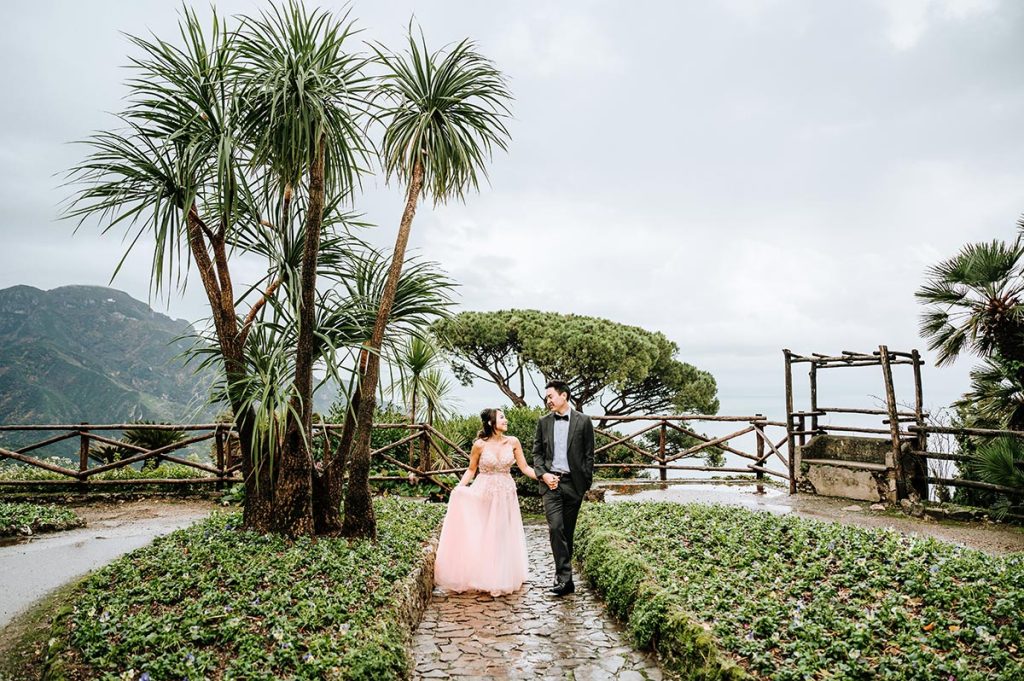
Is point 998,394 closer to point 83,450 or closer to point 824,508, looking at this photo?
point 824,508

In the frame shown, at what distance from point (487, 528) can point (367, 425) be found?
5.33ft

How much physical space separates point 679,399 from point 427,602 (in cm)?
1993

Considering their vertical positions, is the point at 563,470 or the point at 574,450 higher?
the point at 574,450

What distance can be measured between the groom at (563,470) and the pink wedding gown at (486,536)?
0.45 metres

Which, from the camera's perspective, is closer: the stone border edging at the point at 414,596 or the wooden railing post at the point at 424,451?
the stone border edging at the point at 414,596

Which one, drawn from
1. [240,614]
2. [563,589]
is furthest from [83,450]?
[563,589]

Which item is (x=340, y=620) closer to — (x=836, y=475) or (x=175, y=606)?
(x=175, y=606)

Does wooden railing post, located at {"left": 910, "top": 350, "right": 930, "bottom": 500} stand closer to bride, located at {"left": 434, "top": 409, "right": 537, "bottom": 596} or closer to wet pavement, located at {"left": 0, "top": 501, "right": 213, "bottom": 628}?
bride, located at {"left": 434, "top": 409, "right": 537, "bottom": 596}

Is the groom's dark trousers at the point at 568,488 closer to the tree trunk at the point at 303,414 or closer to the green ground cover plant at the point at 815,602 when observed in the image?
the green ground cover plant at the point at 815,602

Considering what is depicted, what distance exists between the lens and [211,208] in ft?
24.7

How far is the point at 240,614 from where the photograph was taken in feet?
15.1

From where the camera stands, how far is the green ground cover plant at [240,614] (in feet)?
12.6

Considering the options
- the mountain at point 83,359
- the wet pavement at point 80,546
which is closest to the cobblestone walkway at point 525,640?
the wet pavement at point 80,546

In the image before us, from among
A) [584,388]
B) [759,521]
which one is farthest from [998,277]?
[584,388]
